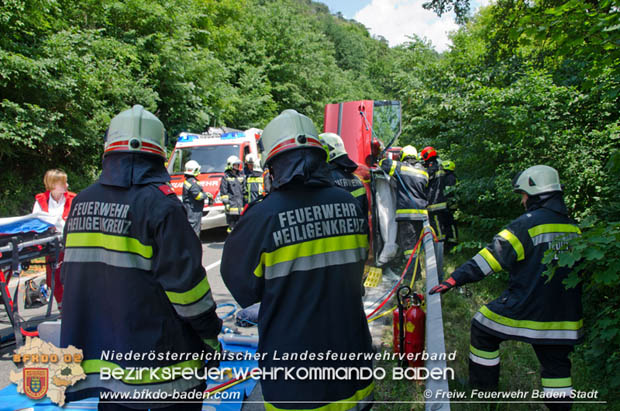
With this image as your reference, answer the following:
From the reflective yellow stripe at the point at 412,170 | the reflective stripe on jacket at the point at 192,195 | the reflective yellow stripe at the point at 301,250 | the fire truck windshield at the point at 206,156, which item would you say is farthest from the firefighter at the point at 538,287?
Result: the fire truck windshield at the point at 206,156

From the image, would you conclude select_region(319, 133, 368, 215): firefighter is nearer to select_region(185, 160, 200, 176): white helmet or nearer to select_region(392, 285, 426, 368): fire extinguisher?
select_region(392, 285, 426, 368): fire extinguisher

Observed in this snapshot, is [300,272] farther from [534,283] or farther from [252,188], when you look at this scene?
[252,188]

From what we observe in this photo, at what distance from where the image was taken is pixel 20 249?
4.41 metres

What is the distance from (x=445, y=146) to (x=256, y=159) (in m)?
5.03

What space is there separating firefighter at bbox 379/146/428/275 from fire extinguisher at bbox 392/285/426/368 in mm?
2319

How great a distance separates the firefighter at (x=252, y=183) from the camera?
9.57 m

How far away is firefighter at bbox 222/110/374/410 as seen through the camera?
199cm

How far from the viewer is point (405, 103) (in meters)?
18.3

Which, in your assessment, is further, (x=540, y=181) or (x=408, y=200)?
(x=408, y=200)

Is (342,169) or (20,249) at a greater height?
(342,169)

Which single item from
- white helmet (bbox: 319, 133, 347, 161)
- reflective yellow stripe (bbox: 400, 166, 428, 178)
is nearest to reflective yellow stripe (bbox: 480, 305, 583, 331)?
white helmet (bbox: 319, 133, 347, 161)

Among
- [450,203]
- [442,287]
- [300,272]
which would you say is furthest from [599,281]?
[450,203]

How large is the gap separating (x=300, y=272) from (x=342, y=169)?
308 cm

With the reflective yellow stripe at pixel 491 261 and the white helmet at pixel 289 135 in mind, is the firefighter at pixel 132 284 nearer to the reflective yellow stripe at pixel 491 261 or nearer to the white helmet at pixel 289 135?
the white helmet at pixel 289 135
